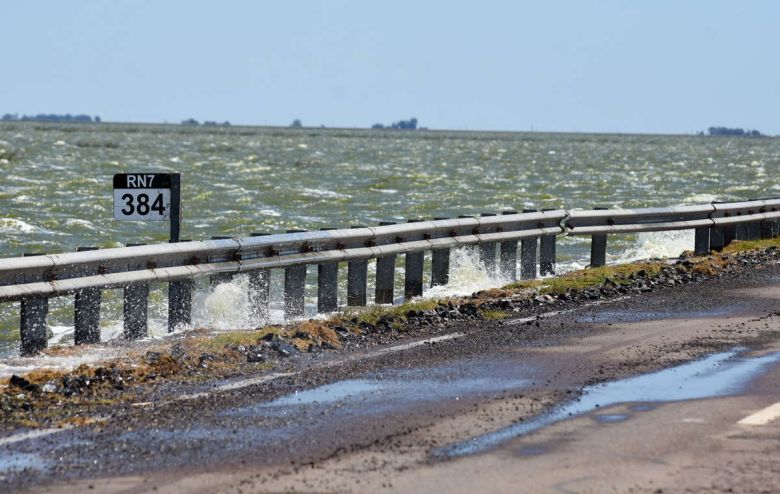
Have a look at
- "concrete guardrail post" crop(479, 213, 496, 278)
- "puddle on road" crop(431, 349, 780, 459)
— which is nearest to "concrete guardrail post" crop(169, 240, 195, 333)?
"puddle on road" crop(431, 349, 780, 459)

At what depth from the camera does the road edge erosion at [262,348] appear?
955 centimetres

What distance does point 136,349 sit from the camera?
12.2 m

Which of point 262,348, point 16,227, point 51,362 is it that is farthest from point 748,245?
point 16,227

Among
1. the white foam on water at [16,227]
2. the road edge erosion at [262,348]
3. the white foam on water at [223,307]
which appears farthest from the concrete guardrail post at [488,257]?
the white foam on water at [16,227]

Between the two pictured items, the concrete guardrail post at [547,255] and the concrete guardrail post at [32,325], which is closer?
the concrete guardrail post at [32,325]

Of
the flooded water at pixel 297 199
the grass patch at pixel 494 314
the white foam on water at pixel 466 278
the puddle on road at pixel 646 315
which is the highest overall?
the puddle on road at pixel 646 315

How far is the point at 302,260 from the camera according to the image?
15203 mm

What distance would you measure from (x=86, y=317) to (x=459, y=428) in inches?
215

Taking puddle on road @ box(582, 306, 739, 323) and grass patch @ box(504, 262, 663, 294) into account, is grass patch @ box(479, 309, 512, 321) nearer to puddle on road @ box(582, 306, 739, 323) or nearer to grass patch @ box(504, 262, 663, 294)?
puddle on road @ box(582, 306, 739, 323)

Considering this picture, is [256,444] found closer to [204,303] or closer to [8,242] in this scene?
[204,303]

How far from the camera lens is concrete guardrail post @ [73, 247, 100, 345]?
12887 millimetres

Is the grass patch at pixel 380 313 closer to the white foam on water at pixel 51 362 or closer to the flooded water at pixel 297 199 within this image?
the flooded water at pixel 297 199

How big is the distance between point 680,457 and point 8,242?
985 inches

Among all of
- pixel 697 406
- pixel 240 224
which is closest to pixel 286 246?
pixel 697 406
